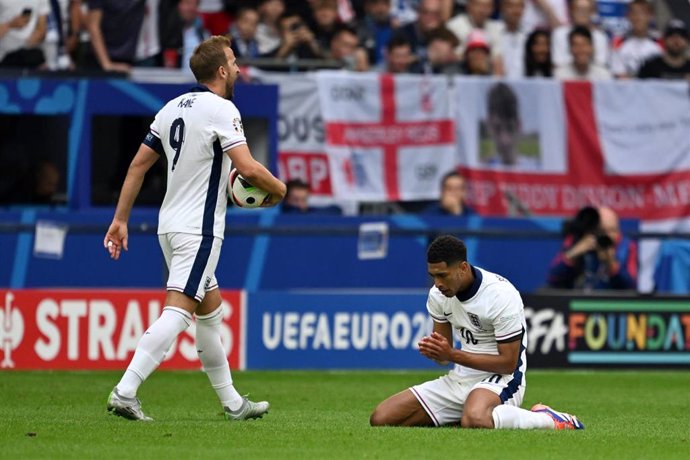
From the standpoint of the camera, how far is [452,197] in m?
16.8

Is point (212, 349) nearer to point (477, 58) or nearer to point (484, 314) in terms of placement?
Result: point (484, 314)

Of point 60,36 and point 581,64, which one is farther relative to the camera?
point 581,64

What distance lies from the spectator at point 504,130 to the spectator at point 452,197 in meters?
1.07

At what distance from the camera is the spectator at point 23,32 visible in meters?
15.6

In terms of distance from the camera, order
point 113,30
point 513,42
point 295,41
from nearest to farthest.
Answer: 1. point 113,30
2. point 295,41
3. point 513,42

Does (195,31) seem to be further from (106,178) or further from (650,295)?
(650,295)

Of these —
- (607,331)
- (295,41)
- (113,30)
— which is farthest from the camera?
(295,41)

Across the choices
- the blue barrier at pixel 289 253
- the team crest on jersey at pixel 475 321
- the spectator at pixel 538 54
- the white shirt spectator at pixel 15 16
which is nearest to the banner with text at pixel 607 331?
the blue barrier at pixel 289 253

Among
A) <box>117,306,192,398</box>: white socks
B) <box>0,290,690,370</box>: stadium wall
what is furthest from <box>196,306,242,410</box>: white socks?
<box>0,290,690,370</box>: stadium wall

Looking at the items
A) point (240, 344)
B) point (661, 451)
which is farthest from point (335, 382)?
point (661, 451)

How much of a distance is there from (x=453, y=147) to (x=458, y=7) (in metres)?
2.49

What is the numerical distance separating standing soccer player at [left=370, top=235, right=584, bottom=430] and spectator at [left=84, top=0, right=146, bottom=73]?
24.9ft

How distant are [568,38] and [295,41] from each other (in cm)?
355

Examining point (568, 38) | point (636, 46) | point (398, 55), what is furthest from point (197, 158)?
point (636, 46)
